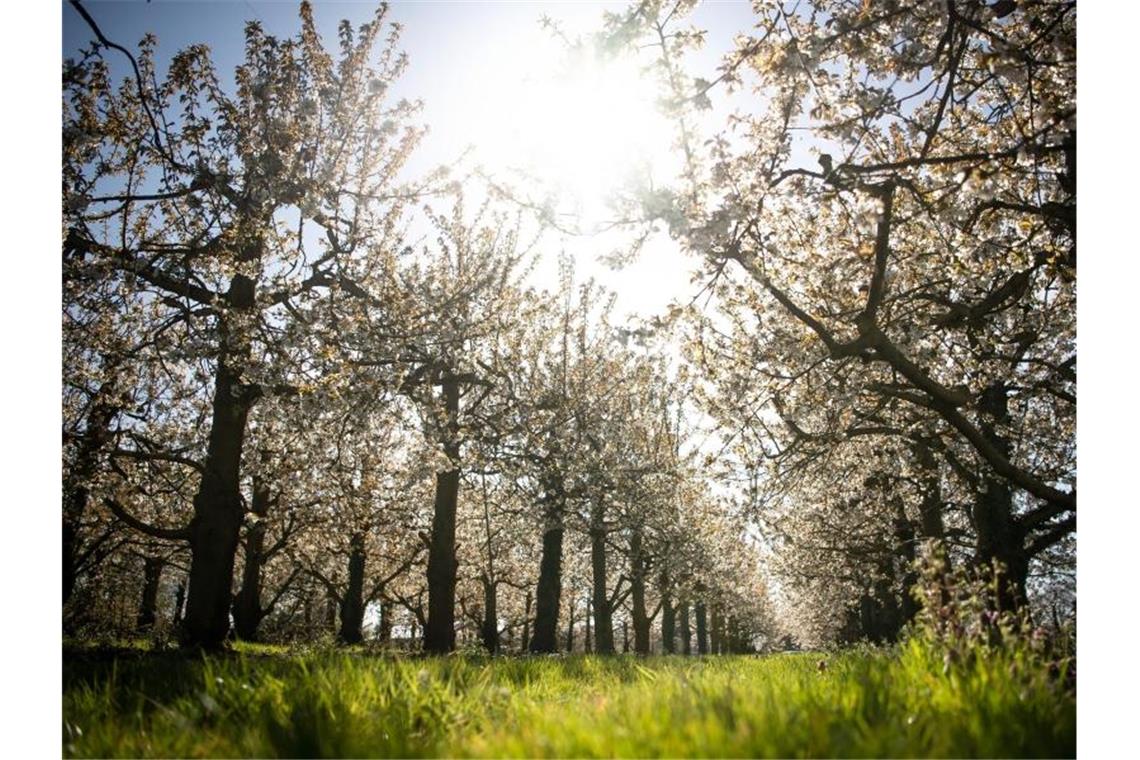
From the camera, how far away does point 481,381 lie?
42.4 feet

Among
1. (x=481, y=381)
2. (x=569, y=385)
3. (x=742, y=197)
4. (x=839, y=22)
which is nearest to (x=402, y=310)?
(x=481, y=381)

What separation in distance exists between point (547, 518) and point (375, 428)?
6.42 metres

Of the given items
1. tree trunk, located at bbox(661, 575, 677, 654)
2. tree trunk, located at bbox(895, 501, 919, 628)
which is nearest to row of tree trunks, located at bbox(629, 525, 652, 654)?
tree trunk, located at bbox(661, 575, 677, 654)

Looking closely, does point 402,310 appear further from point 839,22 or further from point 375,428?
point 839,22

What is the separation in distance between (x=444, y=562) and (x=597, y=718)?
37.1 ft

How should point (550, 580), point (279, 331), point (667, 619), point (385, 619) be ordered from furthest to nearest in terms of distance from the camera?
1. point (385, 619)
2. point (667, 619)
3. point (550, 580)
4. point (279, 331)

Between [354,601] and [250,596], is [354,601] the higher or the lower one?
the lower one

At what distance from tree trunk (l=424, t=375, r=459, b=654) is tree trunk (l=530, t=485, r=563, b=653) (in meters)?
2.45

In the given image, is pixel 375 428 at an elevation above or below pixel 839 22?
below

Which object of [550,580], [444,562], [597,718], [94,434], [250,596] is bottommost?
[250,596]

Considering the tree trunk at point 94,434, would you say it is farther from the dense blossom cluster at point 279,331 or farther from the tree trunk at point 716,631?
the tree trunk at point 716,631

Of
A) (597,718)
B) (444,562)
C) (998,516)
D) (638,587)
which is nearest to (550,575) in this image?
(444,562)

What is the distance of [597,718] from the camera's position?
2846 millimetres

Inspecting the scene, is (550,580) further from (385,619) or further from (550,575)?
(385,619)
